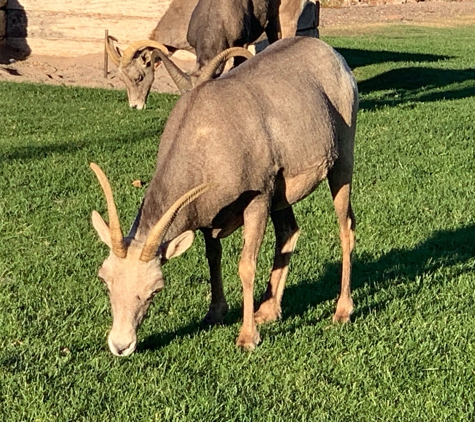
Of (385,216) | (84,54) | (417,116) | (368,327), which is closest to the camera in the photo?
(368,327)

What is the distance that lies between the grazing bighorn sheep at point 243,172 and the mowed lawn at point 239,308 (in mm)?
334

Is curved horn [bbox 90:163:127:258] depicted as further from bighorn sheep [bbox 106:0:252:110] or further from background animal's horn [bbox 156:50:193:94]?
background animal's horn [bbox 156:50:193:94]

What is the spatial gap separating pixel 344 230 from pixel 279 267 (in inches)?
22.2

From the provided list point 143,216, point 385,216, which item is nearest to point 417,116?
point 385,216

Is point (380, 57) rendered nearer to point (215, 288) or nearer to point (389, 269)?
point (389, 269)

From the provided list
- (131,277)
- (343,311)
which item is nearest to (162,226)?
(131,277)

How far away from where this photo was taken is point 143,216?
17.7 ft

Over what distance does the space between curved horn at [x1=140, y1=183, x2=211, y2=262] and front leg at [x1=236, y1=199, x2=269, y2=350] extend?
2.14 feet

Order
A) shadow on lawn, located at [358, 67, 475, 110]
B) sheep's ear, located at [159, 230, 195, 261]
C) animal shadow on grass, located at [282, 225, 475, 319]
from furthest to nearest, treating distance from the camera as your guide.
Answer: shadow on lawn, located at [358, 67, 475, 110], animal shadow on grass, located at [282, 225, 475, 319], sheep's ear, located at [159, 230, 195, 261]

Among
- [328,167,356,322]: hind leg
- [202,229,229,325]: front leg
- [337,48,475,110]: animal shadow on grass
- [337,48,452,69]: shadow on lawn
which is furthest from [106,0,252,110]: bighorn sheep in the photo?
[337,48,452,69]: shadow on lawn

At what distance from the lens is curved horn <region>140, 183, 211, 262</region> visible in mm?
5053

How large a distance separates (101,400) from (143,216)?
111cm

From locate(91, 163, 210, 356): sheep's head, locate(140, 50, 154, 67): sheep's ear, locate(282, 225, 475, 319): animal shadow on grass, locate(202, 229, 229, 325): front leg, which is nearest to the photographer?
locate(91, 163, 210, 356): sheep's head

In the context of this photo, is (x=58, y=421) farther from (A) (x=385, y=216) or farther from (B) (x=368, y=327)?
(A) (x=385, y=216)
